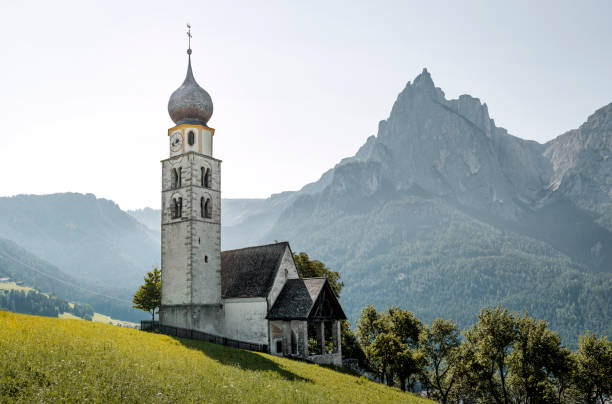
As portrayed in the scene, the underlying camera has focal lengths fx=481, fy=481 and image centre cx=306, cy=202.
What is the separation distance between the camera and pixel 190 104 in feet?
147

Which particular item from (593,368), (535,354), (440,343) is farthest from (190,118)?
(593,368)

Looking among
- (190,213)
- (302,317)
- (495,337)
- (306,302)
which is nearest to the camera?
(302,317)

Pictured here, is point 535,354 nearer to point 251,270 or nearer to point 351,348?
point 351,348

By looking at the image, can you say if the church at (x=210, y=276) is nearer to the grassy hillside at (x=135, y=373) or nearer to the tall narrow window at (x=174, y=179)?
the tall narrow window at (x=174, y=179)

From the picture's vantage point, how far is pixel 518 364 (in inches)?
1929

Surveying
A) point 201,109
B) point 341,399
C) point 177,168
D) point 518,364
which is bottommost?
point 518,364

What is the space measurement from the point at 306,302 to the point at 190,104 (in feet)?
69.2

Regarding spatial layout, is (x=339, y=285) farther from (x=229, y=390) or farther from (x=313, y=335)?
(x=229, y=390)

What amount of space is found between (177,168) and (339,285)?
2601 centimetres

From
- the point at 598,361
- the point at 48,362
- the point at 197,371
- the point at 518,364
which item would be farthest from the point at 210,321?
the point at 598,361

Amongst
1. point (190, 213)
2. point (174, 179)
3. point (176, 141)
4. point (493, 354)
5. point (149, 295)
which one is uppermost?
point (176, 141)

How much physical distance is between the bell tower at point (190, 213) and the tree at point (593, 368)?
37.5m

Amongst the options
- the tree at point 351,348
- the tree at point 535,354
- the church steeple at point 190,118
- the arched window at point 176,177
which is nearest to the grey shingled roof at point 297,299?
the arched window at point 176,177

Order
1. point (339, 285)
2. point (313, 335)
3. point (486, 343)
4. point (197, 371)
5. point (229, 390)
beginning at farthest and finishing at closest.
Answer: point (339, 285) < point (313, 335) < point (486, 343) < point (197, 371) < point (229, 390)
